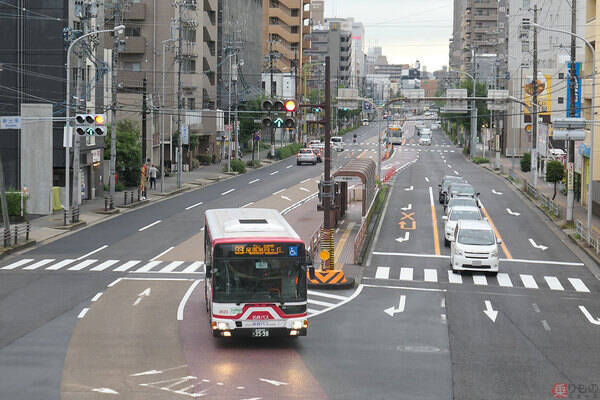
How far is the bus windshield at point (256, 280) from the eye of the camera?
20.1 m

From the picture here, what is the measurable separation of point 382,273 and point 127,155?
35.6m

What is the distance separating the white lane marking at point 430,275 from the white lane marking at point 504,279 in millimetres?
2372

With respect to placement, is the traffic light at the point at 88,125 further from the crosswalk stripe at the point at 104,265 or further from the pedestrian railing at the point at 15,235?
the crosswalk stripe at the point at 104,265

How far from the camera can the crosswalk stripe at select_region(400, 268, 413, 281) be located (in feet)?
104

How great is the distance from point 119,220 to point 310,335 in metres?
27.3

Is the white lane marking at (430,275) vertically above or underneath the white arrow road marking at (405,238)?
underneath

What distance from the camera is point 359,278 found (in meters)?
31.5

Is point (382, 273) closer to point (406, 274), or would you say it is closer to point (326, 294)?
point (406, 274)

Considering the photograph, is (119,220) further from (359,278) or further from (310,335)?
(310,335)

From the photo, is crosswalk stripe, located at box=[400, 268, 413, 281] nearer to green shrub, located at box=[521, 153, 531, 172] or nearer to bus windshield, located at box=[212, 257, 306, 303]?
bus windshield, located at box=[212, 257, 306, 303]

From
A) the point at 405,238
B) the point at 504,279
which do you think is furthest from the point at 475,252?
the point at 405,238

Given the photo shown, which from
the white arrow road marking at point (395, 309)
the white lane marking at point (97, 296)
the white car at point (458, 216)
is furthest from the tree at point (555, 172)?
the white lane marking at point (97, 296)

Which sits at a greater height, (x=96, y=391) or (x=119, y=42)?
(x=119, y=42)

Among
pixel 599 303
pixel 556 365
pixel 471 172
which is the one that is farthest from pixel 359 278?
pixel 471 172
